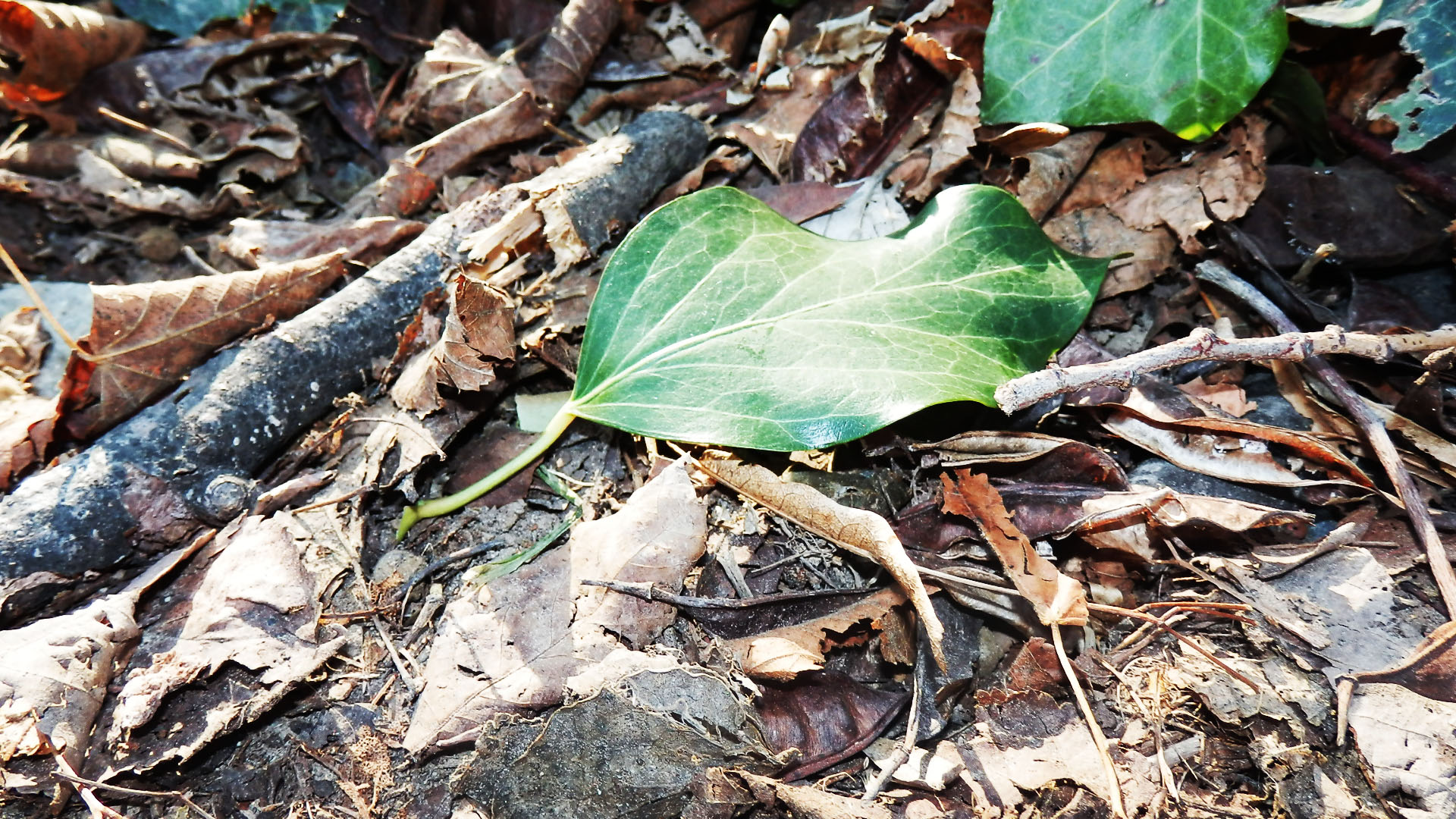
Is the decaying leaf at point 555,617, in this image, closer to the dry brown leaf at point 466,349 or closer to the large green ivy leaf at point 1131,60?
the dry brown leaf at point 466,349

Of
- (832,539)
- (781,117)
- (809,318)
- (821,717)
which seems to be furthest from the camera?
(781,117)

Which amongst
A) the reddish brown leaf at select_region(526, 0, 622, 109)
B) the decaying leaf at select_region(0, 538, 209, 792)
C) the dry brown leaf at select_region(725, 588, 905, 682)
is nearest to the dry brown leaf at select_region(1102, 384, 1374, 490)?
the dry brown leaf at select_region(725, 588, 905, 682)

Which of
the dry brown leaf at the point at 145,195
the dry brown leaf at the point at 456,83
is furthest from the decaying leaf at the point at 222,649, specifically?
the dry brown leaf at the point at 456,83

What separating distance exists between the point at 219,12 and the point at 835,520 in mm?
2888

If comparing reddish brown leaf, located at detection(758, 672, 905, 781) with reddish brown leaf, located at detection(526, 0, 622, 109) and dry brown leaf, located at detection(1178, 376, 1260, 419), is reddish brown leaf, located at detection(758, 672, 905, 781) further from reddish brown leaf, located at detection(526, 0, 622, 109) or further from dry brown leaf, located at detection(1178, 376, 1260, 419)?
reddish brown leaf, located at detection(526, 0, 622, 109)

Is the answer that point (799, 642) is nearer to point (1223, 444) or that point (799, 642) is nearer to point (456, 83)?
point (1223, 444)

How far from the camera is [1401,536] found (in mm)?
1362

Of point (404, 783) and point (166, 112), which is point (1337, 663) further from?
point (166, 112)

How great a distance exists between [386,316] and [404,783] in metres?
1.12

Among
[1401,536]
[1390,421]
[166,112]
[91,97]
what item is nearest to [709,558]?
[1401,536]

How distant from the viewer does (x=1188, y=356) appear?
137 cm

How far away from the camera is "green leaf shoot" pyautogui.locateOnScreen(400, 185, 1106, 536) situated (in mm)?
1414

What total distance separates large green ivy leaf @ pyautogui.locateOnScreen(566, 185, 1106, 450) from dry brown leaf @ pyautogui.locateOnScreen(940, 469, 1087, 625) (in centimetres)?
20

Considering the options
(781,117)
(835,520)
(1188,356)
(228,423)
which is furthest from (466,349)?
(1188,356)
